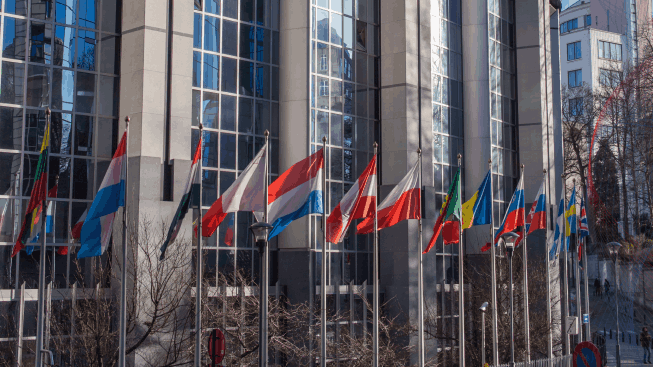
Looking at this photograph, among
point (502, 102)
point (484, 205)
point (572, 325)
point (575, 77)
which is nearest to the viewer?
point (484, 205)

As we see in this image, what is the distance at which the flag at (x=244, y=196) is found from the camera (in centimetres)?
1714

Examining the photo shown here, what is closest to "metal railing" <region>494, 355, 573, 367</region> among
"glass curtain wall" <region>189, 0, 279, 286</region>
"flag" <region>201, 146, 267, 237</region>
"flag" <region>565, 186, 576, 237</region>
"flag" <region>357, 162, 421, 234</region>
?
"flag" <region>565, 186, 576, 237</region>

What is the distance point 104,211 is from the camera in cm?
1588

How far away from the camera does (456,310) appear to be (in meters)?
34.3

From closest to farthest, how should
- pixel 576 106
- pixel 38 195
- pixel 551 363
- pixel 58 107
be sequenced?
pixel 38 195 → pixel 58 107 → pixel 551 363 → pixel 576 106

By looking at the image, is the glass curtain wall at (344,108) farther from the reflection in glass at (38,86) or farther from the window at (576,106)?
the window at (576,106)

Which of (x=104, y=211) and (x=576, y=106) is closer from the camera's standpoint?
(x=104, y=211)

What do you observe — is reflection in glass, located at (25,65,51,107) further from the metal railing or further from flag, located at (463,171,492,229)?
the metal railing

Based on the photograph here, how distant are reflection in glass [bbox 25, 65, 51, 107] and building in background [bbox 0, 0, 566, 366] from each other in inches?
1.7

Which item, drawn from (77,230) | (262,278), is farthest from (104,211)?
(77,230)

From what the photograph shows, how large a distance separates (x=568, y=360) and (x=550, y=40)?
2368 cm

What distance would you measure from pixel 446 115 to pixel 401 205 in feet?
56.8

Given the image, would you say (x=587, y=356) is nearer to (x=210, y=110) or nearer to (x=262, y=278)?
(x=262, y=278)

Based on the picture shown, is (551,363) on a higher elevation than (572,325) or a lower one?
lower
